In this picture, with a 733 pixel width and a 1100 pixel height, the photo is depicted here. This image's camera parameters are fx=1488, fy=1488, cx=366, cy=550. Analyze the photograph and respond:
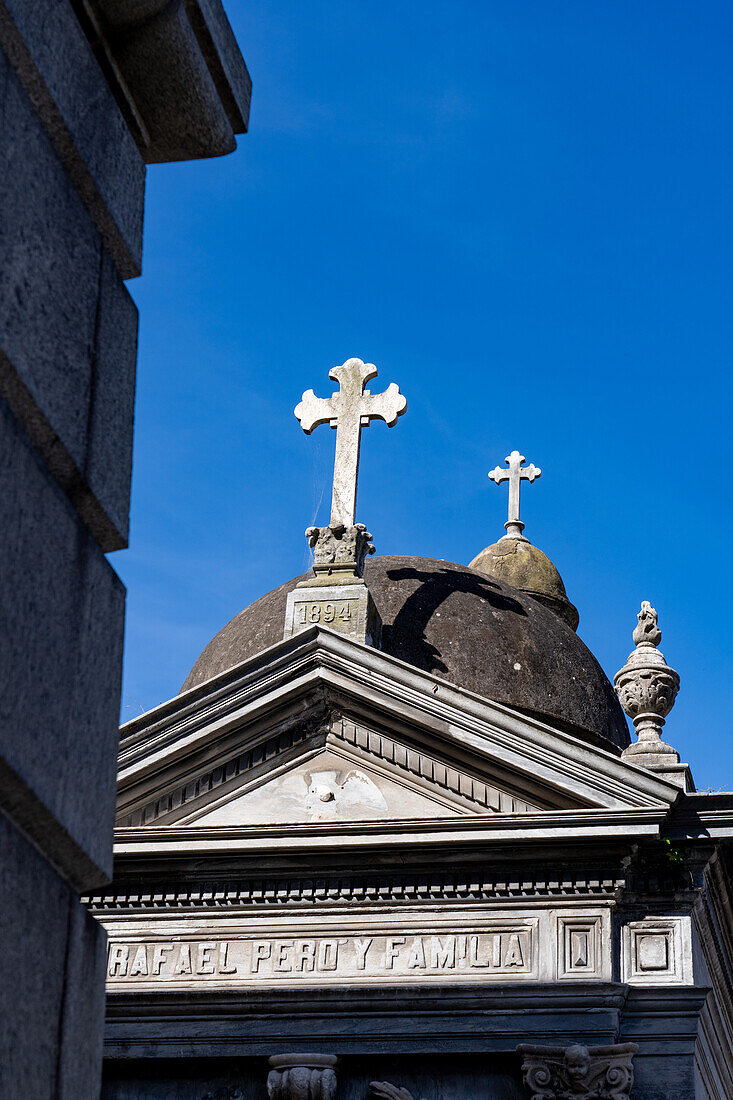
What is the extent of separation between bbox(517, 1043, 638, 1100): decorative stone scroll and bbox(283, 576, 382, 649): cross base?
11.1 feet

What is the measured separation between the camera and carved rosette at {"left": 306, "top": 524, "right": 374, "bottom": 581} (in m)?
11.3

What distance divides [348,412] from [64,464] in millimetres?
9227

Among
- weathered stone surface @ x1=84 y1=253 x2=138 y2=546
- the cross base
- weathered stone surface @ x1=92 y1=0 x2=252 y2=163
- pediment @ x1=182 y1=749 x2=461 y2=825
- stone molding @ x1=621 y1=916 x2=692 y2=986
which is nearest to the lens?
weathered stone surface @ x1=84 y1=253 x2=138 y2=546

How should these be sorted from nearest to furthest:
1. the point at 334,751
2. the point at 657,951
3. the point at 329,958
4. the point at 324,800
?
the point at 657,951 < the point at 329,958 < the point at 324,800 < the point at 334,751

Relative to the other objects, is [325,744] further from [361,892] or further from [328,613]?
[328,613]

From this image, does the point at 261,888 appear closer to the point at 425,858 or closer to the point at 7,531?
the point at 425,858

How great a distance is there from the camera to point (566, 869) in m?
9.12

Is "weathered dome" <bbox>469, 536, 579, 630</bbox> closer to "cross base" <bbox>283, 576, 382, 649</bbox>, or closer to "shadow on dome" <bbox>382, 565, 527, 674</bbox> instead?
"shadow on dome" <bbox>382, 565, 527, 674</bbox>

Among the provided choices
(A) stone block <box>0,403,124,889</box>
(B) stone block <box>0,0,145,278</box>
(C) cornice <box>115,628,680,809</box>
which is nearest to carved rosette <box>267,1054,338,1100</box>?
(C) cornice <box>115,628,680,809</box>

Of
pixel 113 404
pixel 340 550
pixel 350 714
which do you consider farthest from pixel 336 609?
pixel 113 404

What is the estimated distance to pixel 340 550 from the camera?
11391mm

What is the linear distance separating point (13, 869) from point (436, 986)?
6461 mm

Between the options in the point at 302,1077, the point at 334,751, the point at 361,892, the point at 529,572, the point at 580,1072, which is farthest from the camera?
the point at 529,572

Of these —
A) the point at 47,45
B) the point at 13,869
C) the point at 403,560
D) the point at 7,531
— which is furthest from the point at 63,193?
the point at 403,560
